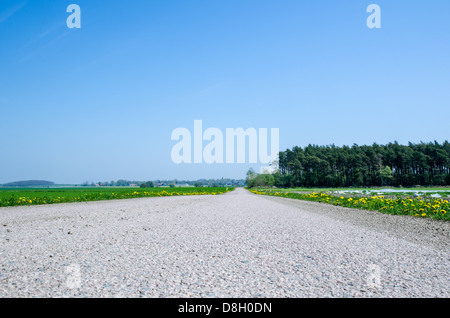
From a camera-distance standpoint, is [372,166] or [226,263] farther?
[372,166]

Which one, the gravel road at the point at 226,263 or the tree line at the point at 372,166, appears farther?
the tree line at the point at 372,166

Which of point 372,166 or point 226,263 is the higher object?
point 372,166

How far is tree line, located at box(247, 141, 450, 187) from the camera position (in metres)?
83.4

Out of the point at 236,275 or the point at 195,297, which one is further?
the point at 236,275

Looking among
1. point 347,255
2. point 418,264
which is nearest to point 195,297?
point 347,255

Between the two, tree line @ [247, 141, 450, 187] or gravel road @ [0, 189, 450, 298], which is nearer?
gravel road @ [0, 189, 450, 298]

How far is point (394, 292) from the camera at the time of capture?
11.0 ft

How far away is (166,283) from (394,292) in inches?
116

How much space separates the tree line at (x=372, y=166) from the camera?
274 ft

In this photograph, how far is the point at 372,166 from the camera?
294 ft
